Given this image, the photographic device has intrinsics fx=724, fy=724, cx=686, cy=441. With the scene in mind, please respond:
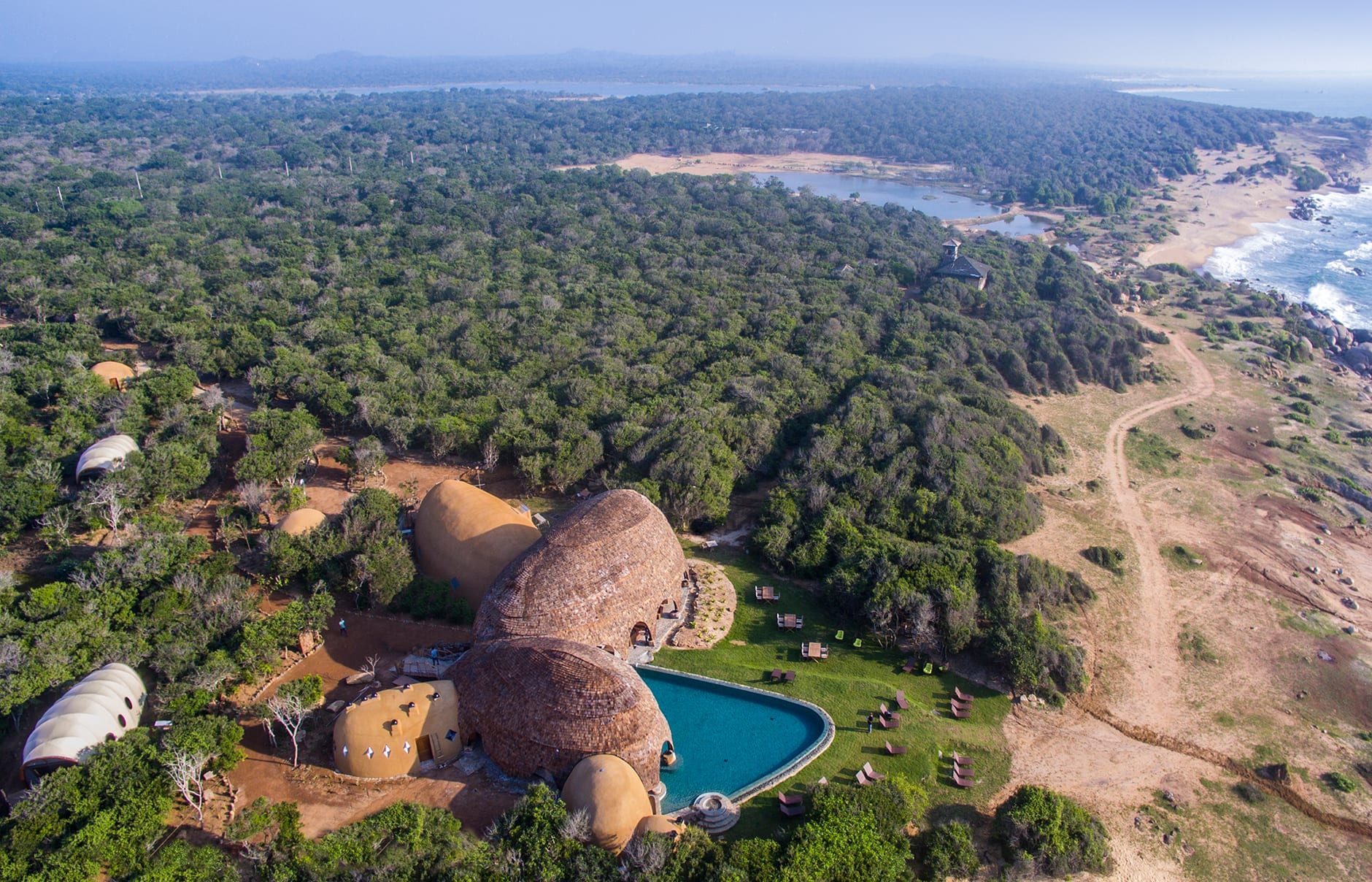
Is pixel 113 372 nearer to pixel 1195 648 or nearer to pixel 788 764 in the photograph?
pixel 788 764

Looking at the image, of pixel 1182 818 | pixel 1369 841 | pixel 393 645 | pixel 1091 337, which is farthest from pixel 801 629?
pixel 1091 337

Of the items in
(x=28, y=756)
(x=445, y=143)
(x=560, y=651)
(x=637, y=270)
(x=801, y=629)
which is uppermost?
(x=445, y=143)

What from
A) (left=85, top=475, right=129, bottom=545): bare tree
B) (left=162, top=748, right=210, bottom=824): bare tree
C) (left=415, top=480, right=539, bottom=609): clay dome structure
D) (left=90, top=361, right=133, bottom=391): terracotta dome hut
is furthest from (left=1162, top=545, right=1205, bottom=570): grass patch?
(left=90, top=361, right=133, bottom=391): terracotta dome hut

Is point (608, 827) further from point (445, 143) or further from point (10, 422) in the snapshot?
point (445, 143)

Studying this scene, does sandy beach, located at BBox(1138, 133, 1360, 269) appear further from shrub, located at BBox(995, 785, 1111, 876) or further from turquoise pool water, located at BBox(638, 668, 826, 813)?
turquoise pool water, located at BBox(638, 668, 826, 813)

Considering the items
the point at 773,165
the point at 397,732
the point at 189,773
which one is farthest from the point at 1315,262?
the point at 189,773

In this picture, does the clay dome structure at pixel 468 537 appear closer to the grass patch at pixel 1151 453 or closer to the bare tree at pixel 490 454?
the bare tree at pixel 490 454
